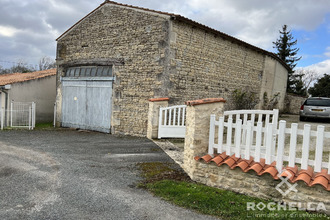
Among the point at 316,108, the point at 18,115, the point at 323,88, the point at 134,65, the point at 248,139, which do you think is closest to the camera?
the point at 248,139

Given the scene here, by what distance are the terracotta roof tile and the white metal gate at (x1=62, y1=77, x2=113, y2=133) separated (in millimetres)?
7509

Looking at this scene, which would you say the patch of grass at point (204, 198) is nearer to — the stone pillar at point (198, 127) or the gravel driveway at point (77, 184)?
the gravel driveway at point (77, 184)

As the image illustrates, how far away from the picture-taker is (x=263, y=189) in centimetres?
403

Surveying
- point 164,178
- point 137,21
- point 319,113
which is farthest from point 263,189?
point 319,113

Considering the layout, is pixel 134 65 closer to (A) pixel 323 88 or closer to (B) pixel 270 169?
(B) pixel 270 169

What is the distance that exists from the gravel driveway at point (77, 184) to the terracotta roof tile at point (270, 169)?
1148 millimetres

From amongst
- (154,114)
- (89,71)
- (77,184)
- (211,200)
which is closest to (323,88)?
(154,114)

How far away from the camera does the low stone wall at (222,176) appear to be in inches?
143

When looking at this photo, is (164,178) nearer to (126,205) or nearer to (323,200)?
(126,205)

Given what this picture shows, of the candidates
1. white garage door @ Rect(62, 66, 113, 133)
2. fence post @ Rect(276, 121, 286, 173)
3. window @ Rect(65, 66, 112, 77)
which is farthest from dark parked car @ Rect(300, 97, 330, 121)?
fence post @ Rect(276, 121, 286, 173)

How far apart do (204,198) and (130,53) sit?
25.9 feet

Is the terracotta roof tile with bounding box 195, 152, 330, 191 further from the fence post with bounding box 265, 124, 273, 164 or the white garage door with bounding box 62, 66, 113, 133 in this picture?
the white garage door with bounding box 62, 66, 113, 133

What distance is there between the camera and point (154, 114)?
951 cm

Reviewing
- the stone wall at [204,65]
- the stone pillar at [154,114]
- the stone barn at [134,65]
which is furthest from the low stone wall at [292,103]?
the stone pillar at [154,114]
